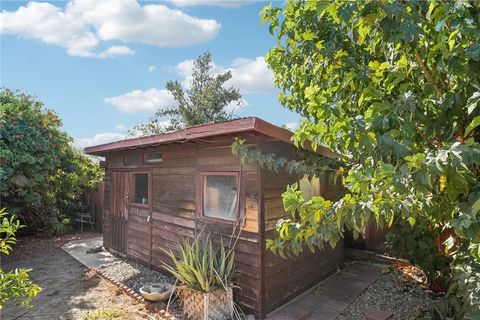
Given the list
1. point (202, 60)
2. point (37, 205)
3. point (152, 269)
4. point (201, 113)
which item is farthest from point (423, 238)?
point (202, 60)

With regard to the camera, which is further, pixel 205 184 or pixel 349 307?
pixel 205 184

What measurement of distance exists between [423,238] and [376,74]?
2.89 m

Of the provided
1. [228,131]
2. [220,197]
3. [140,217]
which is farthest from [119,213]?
[228,131]

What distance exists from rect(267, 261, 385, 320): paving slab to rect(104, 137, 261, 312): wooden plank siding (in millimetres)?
591

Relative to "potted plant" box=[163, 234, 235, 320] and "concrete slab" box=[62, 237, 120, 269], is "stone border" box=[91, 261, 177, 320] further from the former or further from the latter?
"concrete slab" box=[62, 237, 120, 269]

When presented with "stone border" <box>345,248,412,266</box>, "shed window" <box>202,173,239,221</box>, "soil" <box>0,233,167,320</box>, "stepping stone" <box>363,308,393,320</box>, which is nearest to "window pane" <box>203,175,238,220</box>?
"shed window" <box>202,173,239,221</box>

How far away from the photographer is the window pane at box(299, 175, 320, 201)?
4.75 meters

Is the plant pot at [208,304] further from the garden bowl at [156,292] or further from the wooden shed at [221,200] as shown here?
the garden bowl at [156,292]

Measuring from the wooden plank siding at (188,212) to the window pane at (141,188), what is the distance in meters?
0.19

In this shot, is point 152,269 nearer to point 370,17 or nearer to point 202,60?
point 370,17

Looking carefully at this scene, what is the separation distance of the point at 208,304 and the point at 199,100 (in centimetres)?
1553

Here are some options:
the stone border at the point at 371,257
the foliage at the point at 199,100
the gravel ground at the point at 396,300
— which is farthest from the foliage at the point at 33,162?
the foliage at the point at 199,100

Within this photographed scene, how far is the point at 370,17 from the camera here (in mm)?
2076

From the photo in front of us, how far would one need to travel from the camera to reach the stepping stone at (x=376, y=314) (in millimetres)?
3785
